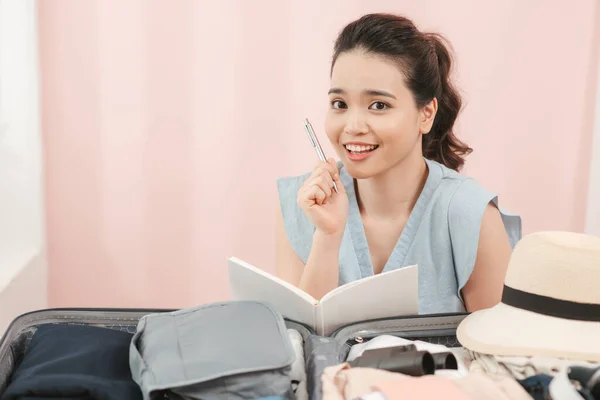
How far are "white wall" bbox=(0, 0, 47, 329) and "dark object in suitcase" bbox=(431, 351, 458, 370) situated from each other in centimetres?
172

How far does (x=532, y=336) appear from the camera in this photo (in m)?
0.96

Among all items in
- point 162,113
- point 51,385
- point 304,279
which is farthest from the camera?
point 162,113

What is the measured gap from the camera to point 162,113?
8.86ft

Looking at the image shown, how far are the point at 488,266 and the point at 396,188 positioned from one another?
277mm

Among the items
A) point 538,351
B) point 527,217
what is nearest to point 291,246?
point 538,351

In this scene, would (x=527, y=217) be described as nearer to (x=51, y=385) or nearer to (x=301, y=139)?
(x=301, y=139)

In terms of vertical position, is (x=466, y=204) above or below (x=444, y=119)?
below

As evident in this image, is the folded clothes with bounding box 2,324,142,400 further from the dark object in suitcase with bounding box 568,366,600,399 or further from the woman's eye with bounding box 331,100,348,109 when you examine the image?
the woman's eye with bounding box 331,100,348,109

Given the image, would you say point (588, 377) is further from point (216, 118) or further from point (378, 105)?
point (216, 118)

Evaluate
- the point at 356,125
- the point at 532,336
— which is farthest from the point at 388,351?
the point at 356,125

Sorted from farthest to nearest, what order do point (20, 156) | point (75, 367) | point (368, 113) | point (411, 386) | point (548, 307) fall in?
point (20, 156), point (368, 113), point (548, 307), point (75, 367), point (411, 386)

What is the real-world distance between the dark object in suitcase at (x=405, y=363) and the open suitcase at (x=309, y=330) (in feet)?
0.35

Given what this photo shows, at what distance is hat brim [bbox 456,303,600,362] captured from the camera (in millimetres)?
931

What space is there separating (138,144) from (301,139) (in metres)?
0.59
